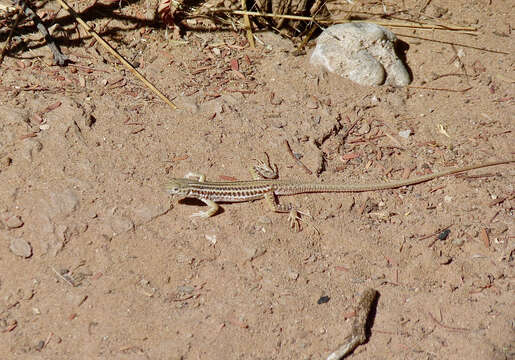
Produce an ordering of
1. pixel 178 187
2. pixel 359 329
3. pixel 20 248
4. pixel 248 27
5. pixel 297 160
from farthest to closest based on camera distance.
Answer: pixel 248 27 < pixel 297 160 < pixel 178 187 < pixel 20 248 < pixel 359 329

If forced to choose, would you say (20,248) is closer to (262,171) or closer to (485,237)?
(262,171)

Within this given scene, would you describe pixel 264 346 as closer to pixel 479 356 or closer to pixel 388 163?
pixel 479 356

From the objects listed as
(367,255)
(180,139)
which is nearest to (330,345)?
(367,255)

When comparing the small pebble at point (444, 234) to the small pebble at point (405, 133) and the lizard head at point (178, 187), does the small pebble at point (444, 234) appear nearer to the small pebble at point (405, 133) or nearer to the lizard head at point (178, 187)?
the small pebble at point (405, 133)

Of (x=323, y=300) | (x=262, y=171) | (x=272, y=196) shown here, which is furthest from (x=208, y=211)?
(x=323, y=300)

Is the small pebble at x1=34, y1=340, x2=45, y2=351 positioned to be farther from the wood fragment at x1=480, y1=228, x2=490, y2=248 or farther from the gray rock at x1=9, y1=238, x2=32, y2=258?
the wood fragment at x1=480, y1=228, x2=490, y2=248

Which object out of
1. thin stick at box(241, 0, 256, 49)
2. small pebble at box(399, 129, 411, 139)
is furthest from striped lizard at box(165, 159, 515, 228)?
thin stick at box(241, 0, 256, 49)

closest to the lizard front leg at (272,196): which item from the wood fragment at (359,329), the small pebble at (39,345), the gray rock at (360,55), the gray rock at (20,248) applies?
the wood fragment at (359,329)
